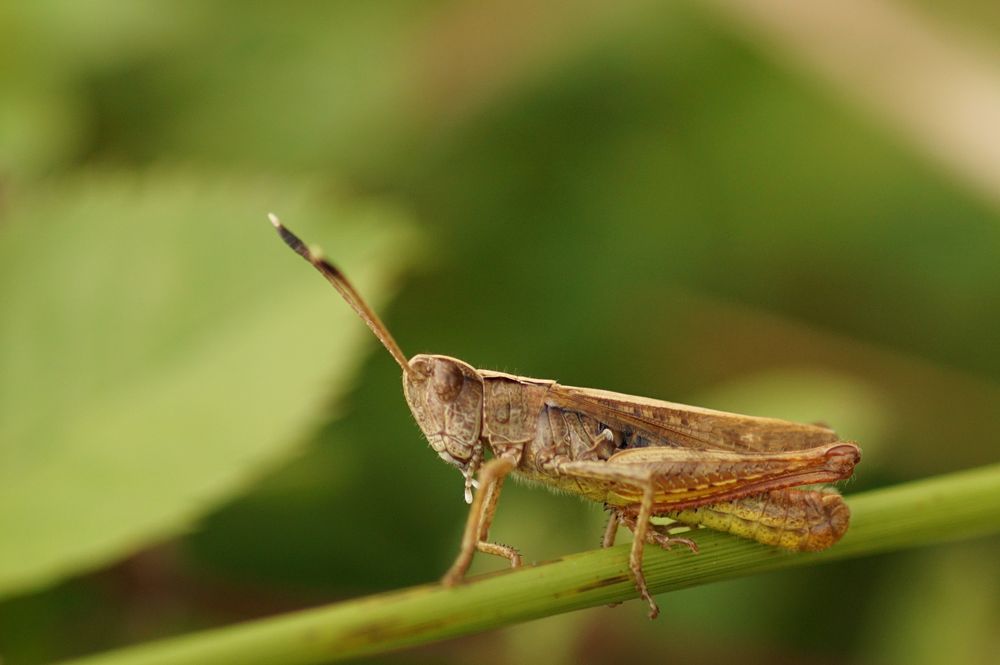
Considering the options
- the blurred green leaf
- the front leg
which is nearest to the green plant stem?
the front leg

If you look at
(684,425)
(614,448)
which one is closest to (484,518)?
(614,448)

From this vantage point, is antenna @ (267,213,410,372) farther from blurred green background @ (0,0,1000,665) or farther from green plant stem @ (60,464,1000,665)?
green plant stem @ (60,464,1000,665)

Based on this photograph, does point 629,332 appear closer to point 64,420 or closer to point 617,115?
point 617,115

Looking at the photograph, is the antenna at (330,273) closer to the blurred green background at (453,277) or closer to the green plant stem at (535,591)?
the blurred green background at (453,277)

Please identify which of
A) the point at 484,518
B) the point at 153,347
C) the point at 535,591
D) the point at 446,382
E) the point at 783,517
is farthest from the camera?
the point at 153,347

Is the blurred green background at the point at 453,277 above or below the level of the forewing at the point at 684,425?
above

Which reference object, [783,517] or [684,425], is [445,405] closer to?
[684,425]

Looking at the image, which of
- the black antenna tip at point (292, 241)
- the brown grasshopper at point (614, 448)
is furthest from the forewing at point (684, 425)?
the black antenna tip at point (292, 241)
